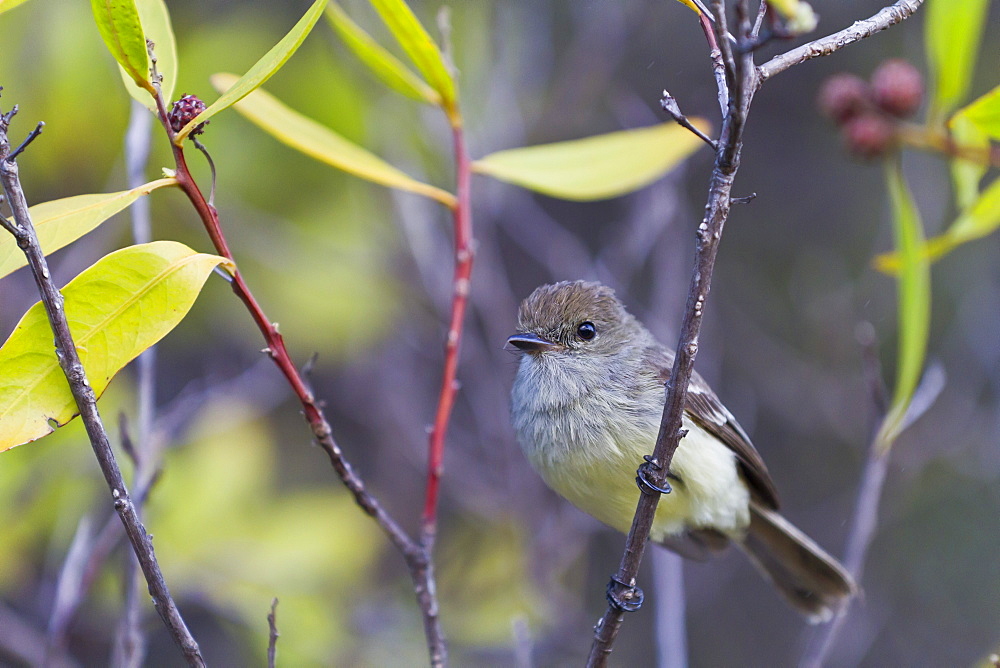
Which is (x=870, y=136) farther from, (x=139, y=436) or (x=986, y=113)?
(x=139, y=436)

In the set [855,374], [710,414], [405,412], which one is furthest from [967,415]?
[405,412]

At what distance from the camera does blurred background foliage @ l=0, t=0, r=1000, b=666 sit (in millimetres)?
4133

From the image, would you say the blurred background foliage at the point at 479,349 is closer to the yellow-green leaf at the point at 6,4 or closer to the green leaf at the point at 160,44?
the green leaf at the point at 160,44

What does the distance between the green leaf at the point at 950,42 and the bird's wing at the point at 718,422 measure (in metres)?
1.41

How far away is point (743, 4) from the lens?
155 centimetres

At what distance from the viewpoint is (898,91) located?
2.45 meters

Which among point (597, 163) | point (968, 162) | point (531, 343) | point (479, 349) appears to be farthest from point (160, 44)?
point (479, 349)

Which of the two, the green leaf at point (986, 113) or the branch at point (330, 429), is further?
the green leaf at point (986, 113)

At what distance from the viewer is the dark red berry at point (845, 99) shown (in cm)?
249

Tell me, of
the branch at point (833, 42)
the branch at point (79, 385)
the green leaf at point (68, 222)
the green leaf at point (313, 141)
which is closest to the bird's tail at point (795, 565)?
the green leaf at point (313, 141)

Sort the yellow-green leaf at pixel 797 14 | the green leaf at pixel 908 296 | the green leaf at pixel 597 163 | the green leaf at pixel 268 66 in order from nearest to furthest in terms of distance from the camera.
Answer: the yellow-green leaf at pixel 797 14
the green leaf at pixel 268 66
the green leaf at pixel 908 296
the green leaf at pixel 597 163

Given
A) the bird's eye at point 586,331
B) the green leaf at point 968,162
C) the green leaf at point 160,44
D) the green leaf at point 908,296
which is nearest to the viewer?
the green leaf at point 160,44

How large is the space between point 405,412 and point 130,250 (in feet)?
11.7

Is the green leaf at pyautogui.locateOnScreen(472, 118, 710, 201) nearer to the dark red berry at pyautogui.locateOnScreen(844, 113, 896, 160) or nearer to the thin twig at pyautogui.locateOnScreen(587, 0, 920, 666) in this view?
the dark red berry at pyautogui.locateOnScreen(844, 113, 896, 160)
